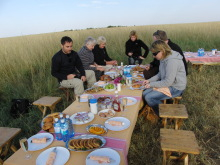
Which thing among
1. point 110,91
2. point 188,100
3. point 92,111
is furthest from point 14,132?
point 188,100

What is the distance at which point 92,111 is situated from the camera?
177 cm

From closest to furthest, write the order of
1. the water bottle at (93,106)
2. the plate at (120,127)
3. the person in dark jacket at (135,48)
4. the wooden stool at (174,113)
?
1. the plate at (120,127)
2. the water bottle at (93,106)
3. the wooden stool at (174,113)
4. the person in dark jacket at (135,48)

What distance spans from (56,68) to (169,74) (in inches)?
84.8

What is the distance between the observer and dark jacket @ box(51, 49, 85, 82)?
3154 mm

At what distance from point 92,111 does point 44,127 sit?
0.52 metres

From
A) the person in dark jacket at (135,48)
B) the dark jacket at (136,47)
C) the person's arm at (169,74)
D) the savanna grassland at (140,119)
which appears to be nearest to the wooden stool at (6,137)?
the savanna grassland at (140,119)

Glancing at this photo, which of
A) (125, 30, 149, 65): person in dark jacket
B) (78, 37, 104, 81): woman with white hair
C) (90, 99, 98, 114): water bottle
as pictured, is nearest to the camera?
(90, 99, 98, 114): water bottle

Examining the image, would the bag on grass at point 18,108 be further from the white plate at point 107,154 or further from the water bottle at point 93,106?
the white plate at point 107,154

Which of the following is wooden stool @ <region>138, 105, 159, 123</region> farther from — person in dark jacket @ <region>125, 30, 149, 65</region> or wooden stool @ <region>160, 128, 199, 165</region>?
person in dark jacket @ <region>125, 30, 149, 65</region>

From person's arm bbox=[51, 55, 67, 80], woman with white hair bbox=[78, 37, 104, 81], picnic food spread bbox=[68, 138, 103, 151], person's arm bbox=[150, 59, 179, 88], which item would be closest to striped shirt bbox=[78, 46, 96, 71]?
woman with white hair bbox=[78, 37, 104, 81]

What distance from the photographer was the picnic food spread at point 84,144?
4.01 feet

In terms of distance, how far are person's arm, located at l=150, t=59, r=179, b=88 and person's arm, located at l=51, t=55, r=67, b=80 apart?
6.02 ft

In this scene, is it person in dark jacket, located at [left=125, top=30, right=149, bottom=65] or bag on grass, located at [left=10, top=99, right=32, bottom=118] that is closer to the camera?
bag on grass, located at [left=10, top=99, right=32, bottom=118]

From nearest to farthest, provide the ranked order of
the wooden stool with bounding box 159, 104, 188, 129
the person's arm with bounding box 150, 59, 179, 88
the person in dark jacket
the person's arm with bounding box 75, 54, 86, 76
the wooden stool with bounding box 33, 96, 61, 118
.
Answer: the wooden stool with bounding box 159, 104, 188, 129, the person's arm with bounding box 150, 59, 179, 88, the wooden stool with bounding box 33, 96, 61, 118, the person's arm with bounding box 75, 54, 86, 76, the person in dark jacket
